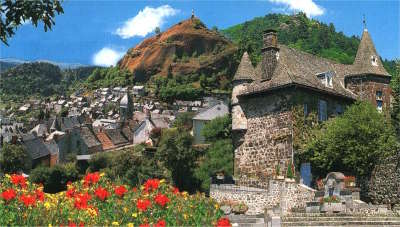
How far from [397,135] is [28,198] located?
2915cm

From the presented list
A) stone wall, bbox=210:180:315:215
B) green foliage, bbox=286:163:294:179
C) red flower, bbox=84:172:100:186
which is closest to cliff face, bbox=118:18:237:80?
green foliage, bbox=286:163:294:179

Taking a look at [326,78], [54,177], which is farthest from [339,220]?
[54,177]

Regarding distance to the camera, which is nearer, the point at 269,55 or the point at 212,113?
the point at 269,55

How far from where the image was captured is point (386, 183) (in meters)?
27.0

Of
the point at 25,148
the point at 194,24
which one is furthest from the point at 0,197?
the point at 194,24

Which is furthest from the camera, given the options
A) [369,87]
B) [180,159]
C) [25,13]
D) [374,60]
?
[180,159]

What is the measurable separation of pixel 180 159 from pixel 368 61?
1821cm

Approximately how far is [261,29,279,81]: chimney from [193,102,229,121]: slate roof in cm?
4318

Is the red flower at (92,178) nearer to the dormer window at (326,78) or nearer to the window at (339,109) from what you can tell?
the dormer window at (326,78)

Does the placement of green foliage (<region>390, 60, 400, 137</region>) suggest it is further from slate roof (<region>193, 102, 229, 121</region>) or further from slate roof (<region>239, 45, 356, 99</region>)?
slate roof (<region>193, 102, 229, 121</region>)

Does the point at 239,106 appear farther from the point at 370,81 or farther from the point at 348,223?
the point at 348,223

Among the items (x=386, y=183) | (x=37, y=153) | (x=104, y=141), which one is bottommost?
(x=386, y=183)

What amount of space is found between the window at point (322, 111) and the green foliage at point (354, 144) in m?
1.97

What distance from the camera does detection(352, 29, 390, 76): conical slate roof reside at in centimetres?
3691
